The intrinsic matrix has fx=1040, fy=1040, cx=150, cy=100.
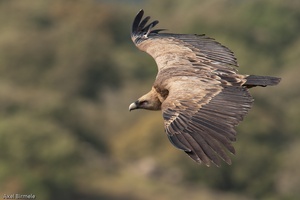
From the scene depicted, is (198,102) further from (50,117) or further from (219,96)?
(50,117)

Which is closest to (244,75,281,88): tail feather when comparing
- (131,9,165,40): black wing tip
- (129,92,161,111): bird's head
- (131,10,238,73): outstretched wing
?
(131,10,238,73): outstretched wing

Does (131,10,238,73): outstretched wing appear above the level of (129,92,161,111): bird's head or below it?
above

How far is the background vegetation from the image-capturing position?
1875 inches

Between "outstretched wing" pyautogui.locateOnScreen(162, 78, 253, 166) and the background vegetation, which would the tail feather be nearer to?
"outstretched wing" pyautogui.locateOnScreen(162, 78, 253, 166)

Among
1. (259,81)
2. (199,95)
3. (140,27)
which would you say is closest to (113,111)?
(140,27)

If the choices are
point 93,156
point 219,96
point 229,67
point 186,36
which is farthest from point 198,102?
point 93,156

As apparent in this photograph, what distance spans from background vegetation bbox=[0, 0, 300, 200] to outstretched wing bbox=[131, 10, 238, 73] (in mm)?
28356

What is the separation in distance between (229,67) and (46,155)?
32706mm

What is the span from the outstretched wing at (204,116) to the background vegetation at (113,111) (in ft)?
103

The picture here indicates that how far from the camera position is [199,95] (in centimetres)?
1285

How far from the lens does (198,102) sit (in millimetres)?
12703

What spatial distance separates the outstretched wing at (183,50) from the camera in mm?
14461

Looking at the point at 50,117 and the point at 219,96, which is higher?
the point at 50,117

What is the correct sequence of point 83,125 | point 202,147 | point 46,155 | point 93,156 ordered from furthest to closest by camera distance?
point 83,125 < point 93,156 < point 46,155 < point 202,147
